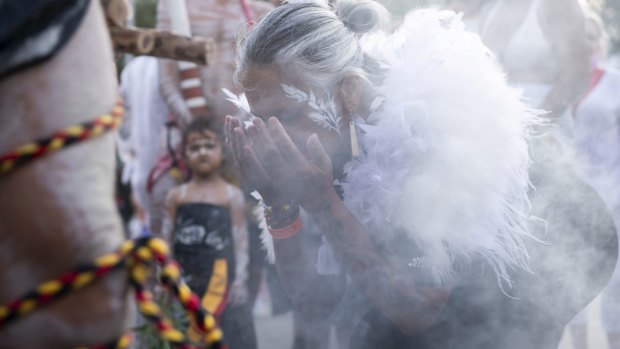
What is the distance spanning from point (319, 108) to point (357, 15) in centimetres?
38

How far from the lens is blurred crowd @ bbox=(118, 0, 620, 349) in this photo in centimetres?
371

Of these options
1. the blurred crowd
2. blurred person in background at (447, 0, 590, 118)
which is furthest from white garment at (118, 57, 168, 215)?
blurred person in background at (447, 0, 590, 118)

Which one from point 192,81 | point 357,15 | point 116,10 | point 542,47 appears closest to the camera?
point 116,10

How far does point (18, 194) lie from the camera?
927mm

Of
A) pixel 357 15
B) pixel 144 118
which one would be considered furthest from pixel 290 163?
pixel 144 118

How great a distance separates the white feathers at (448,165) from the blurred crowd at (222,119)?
1508mm

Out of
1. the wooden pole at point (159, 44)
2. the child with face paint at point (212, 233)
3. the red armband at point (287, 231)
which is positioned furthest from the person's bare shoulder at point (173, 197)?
the wooden pole at point (159, 44)

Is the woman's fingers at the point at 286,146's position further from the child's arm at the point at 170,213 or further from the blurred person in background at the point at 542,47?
the child's arm at the point at 170,213

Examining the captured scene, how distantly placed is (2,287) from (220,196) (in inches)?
124

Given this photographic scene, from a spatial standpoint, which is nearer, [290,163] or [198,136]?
[290,163]

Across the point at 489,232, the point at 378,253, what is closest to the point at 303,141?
the point at 378,253

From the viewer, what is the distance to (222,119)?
4.09m

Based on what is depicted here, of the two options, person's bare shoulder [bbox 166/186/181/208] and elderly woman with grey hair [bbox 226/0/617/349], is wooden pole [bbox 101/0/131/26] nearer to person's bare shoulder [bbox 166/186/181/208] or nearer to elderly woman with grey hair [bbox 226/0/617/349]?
elderly woman with grey hair [bbox 226/0/617/349]

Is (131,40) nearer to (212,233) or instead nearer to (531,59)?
(212,233)
